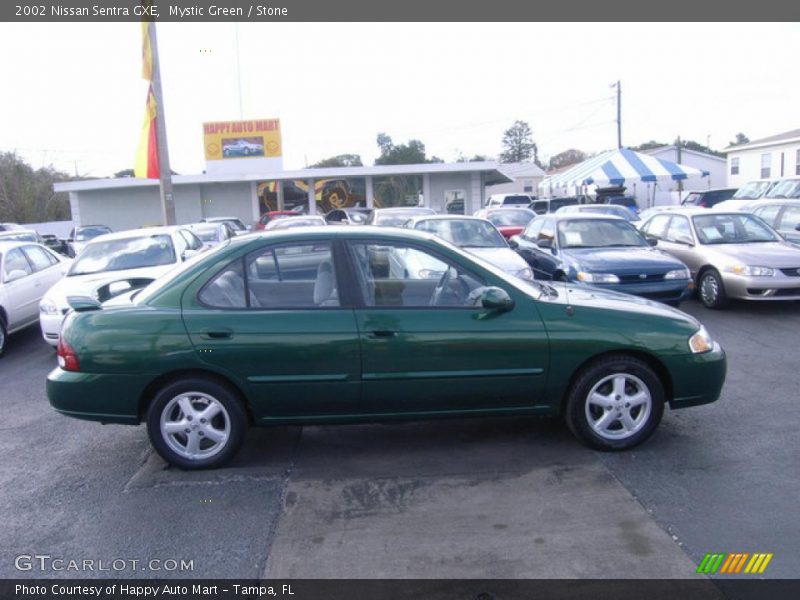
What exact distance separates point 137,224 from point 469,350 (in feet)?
103

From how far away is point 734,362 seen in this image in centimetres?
681

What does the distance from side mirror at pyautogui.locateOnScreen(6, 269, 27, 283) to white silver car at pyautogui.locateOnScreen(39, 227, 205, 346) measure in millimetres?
520

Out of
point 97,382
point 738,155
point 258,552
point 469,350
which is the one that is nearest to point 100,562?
point 258,552

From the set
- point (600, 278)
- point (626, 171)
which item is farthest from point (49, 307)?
point (626, 171)

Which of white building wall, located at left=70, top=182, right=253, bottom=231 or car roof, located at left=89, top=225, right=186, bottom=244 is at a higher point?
white building wall, located at left=70, top=182, right=253, bottom=231

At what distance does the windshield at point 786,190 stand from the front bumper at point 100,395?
17.8 metres

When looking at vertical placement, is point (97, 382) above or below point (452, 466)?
above

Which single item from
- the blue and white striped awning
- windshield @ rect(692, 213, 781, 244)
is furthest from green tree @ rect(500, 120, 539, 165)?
windshield @ rect(692, 213, 781, 244)

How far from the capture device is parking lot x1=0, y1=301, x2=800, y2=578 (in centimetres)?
335

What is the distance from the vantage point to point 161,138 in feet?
53.2

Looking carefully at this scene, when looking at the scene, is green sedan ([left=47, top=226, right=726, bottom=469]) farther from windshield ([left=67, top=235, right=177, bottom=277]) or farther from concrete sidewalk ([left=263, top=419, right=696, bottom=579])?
windshield ([left=67, top=235, right=177, bottom=277])

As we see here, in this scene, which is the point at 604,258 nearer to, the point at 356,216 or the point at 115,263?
the point at 115,263

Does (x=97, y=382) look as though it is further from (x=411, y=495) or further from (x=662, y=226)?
(x=662, y=226)

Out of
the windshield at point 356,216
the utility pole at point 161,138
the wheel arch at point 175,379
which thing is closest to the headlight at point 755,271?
the wheel arch at point 175,379
